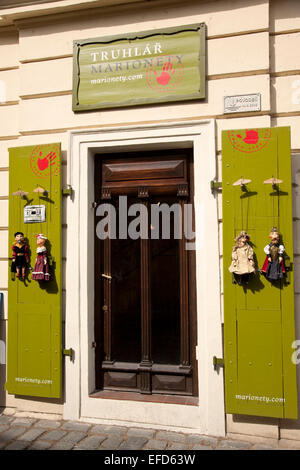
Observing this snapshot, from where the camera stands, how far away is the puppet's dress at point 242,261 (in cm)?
360

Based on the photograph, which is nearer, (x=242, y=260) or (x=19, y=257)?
(x=242, y=260)

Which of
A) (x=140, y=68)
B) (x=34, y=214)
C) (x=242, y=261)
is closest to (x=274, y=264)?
(x=242, y=261)

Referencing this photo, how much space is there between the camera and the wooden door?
4164mm

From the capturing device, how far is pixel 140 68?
412 cm

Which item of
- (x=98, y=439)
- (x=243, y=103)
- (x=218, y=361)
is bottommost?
(x=98, y=439)

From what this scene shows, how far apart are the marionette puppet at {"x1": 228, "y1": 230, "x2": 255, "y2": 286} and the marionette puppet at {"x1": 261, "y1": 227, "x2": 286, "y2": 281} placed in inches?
5.7

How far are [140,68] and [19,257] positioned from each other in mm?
2550

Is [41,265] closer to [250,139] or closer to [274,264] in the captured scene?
[274,264]

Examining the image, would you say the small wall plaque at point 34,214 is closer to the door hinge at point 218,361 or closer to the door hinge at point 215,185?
the door hinge at point 215,185

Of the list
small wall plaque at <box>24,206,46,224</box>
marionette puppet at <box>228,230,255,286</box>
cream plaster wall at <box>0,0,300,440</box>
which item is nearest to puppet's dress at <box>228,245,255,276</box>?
marionette puppet at <box>228,230,255,286</box>

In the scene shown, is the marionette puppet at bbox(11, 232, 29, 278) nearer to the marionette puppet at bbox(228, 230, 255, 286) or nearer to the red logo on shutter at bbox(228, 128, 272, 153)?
the marionette puppet at bbox(228, 230, 255, 286)

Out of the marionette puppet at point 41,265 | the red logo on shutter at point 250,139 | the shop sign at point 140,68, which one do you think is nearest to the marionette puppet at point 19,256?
the marionette puppet at point 41,265

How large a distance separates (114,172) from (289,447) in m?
3.42
